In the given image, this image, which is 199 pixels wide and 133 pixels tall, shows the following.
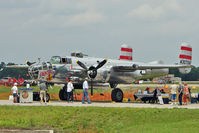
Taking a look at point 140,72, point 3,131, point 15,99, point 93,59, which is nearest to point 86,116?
point 3,131

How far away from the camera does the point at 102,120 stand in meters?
20.2

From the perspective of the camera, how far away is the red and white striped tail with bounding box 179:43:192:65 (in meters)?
40.9

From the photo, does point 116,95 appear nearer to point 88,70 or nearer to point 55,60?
point 88,70

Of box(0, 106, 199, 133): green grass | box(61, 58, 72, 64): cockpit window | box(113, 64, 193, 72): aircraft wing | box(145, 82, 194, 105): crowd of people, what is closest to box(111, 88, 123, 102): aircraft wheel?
box(113, 64, 193, 72): aircraft wing

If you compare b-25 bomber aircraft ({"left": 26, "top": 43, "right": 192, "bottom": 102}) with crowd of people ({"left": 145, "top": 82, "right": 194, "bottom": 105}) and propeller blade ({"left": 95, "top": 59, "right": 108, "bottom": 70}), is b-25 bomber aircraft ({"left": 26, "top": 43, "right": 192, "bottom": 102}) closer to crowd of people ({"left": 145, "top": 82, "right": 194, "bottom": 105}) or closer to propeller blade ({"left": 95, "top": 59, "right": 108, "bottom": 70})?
propeller blade ({"left": 95, "top": 59, "right": 108, "bottom": 70})

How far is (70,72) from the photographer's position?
32688 mm

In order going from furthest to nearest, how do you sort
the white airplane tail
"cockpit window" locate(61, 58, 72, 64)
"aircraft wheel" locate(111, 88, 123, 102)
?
the white airplane tail
"aircraft wheel" locate(111, 88, 123, 102)
"cockpit window" locate(61, 58, 72, 64)

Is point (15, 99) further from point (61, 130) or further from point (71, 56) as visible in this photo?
point (61, 130)

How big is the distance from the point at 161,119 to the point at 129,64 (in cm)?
1568

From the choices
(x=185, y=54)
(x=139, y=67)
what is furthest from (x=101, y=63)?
(x=185, y=54)

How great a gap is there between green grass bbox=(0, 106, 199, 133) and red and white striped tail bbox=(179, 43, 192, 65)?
1974cm

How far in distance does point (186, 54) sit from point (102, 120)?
76.7 ft

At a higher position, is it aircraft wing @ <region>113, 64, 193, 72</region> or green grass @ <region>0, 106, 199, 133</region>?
aircraft wing @ <region>113, 64, 193, 72</region>

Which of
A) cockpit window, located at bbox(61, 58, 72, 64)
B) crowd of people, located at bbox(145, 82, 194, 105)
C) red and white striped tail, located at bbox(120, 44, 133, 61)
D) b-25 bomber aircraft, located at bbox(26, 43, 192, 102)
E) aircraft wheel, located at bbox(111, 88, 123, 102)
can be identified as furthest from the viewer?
red and white striped tail, located at bbox(120, 44, 133, 61)
